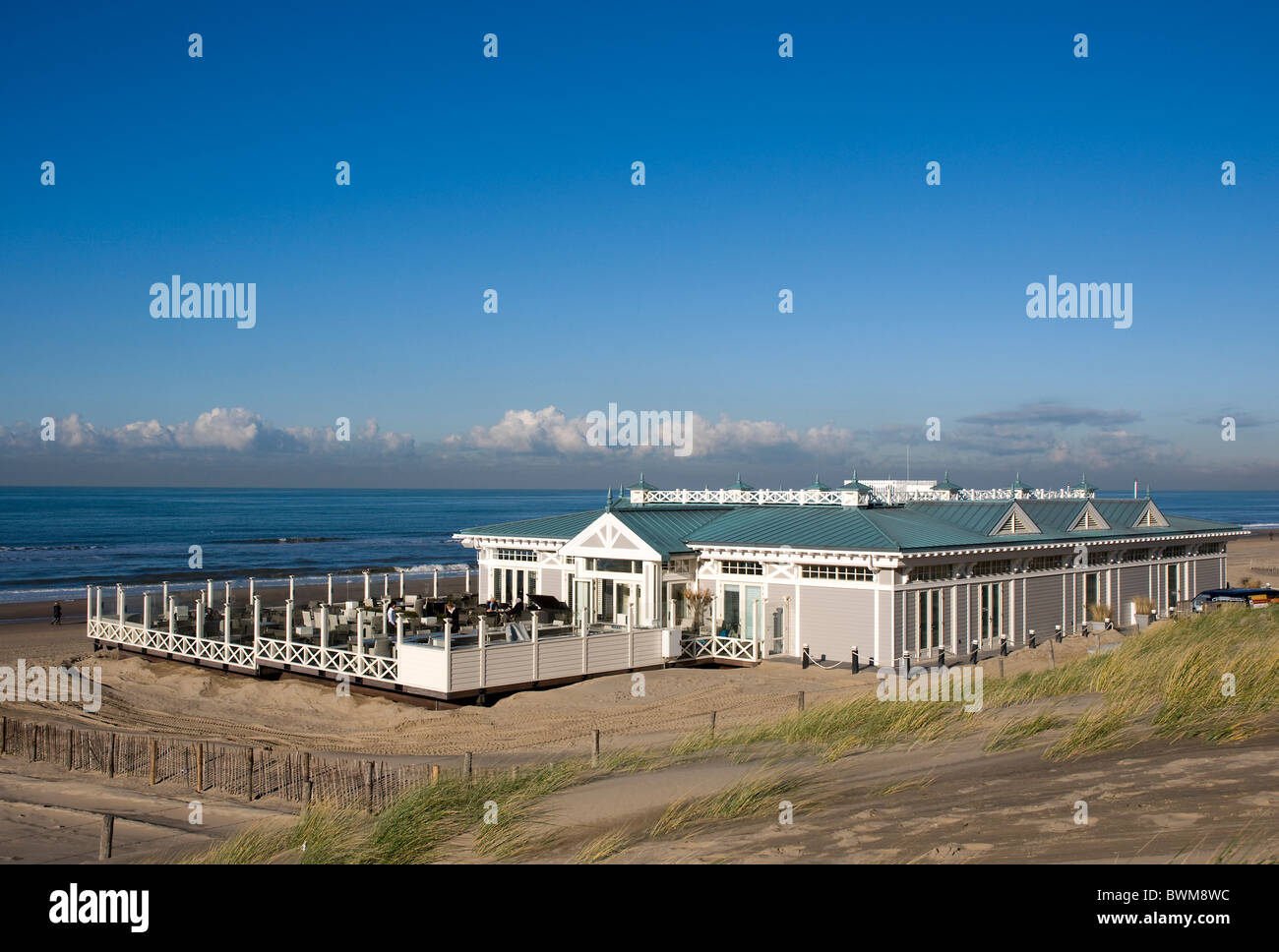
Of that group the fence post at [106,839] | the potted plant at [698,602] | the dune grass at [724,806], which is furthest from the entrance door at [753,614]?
the fence post at [106,839]

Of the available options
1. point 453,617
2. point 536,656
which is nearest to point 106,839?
point 536,656

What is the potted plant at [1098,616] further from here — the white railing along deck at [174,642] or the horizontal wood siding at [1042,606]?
the white railing along deck at [174,642]

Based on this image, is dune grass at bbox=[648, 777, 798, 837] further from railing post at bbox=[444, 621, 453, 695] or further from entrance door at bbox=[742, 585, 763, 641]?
entrance door at bbox=[742, 585, 763, 641]

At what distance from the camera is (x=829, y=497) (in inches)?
1136

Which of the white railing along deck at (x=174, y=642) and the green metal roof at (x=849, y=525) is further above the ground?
the green metal roof at (x=849, y=525)

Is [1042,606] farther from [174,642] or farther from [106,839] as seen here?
[106,839]

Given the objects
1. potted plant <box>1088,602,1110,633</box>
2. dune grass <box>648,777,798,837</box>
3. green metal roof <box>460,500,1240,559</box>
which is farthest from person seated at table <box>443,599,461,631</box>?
potted plant <box>1088,602,1110,633</box>

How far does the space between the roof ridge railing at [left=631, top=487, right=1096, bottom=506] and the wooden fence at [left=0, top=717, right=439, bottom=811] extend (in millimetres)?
14775

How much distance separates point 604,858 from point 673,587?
17.5 metres

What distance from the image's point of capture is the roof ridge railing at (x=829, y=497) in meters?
28.8

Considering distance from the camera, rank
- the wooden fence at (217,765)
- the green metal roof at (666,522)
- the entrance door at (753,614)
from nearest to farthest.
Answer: the wooden fence at (217,765)
the entrance door at (753,614)
the green metal roof at (666,522)

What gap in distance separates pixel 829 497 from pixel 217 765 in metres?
17.1

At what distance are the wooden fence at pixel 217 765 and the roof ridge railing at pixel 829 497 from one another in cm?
1478
